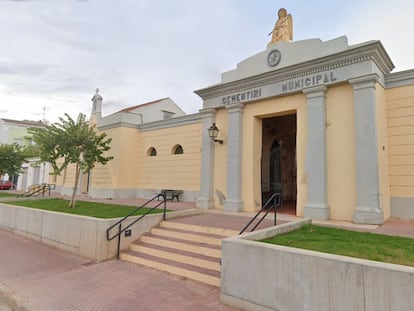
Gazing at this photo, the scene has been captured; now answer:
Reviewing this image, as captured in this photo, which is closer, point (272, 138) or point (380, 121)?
point (380, 121)

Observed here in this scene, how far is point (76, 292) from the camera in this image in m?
4.34

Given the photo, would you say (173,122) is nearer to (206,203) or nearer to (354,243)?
(206,203)

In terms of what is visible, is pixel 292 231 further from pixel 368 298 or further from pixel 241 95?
pixel 241 95

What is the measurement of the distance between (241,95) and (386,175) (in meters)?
4.80

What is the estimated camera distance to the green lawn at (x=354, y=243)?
3.61 m

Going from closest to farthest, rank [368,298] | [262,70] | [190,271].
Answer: [368,298], [190,271], [262,70]

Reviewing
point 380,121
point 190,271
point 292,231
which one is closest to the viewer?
point 190,271

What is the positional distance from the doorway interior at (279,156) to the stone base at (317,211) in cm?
351

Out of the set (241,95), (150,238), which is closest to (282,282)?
(150,238)

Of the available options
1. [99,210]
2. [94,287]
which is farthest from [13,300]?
[99,210]

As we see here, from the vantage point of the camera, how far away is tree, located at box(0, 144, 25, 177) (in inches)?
662

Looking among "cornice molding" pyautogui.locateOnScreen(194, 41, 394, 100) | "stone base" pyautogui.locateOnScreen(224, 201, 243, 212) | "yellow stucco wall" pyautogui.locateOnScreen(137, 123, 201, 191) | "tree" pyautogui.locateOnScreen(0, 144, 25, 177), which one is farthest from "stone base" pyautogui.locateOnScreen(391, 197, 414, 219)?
"tree" pyautogui.locateOnScreen(0, 144, 25, 177)

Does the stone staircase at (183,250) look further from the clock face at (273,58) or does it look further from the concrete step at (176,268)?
the clock face at (273,58)

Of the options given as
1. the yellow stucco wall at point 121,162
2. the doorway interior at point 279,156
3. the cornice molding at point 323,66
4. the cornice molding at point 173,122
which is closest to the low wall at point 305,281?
the cornice molding at point 323,66
